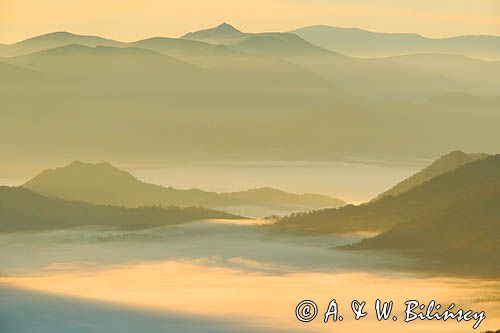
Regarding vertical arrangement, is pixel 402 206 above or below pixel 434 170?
below

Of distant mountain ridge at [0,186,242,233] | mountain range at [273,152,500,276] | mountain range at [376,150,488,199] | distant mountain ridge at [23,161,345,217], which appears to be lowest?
mountain range at [273,152,500,276]

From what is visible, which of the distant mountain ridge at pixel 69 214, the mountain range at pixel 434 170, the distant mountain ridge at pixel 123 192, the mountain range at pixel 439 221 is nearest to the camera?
the mountain range at pixel 439 221

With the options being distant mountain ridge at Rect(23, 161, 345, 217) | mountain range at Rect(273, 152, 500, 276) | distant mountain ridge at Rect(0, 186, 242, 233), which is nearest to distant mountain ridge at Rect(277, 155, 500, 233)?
mountain range at Rect(273, 152, 500, 276)

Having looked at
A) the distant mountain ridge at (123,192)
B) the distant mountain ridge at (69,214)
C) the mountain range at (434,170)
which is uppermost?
the distant mountain ridge at (123,192)

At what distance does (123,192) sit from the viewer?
18362cm

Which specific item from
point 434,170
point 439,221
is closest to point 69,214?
point 434,170

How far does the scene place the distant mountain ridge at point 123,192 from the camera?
178500 millimetres

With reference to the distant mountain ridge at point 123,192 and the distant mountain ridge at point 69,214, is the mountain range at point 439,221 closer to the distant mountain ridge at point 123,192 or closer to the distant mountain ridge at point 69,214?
the distant mountain ridge at point 69,214

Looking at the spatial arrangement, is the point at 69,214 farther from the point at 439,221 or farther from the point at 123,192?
the point at 439,221

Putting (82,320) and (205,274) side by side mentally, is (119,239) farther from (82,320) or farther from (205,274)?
(82,320)

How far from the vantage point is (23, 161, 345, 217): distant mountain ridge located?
178500mm

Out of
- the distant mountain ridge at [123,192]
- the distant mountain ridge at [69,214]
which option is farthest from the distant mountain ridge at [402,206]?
the distant mountain ridge at [123,192]

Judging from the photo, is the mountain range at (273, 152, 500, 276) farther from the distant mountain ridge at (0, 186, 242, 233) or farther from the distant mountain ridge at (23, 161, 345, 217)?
the distant mountain ridge at (23, 161, 345, 217)

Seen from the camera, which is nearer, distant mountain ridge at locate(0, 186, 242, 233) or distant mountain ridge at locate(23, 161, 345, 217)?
distant mountain ridge at locate(0, 186, 242, 233)
